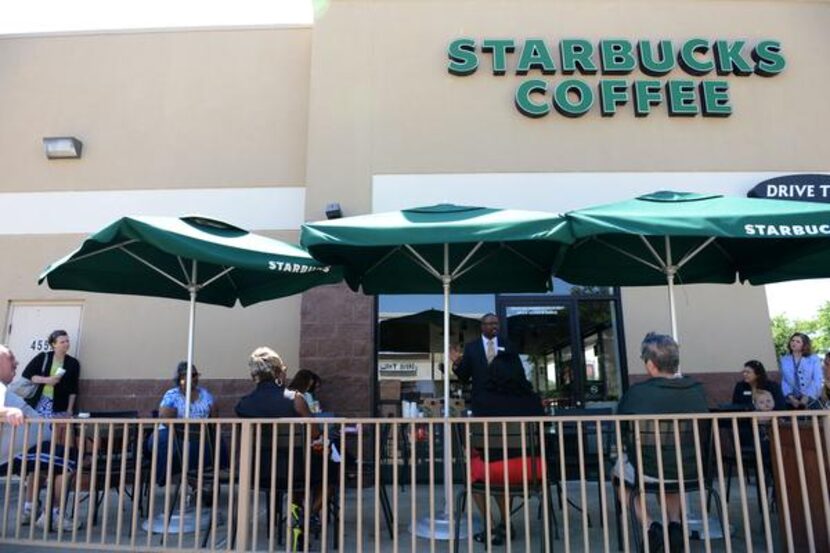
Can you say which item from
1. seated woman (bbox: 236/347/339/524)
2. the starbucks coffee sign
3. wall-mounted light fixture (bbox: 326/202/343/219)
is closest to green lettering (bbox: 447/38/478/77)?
the starbucks coffee sign

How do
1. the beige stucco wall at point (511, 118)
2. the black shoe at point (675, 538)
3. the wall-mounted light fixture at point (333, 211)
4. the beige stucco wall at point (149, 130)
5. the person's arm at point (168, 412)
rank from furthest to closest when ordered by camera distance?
the beige stucco wall at point (149, 130) → the beige stucco wall at point (511, 118) → the wall-mounted light fixture at point (333, 211) → the person's arm at point (168, 412) → the black shoe at point (675, 538)

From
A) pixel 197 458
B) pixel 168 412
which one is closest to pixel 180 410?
pixel 168 412

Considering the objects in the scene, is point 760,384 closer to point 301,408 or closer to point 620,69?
point 301,408

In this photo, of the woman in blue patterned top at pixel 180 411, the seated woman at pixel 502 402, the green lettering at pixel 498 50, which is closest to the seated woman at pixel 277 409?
the woman in blue patterned top at pixel 180 411

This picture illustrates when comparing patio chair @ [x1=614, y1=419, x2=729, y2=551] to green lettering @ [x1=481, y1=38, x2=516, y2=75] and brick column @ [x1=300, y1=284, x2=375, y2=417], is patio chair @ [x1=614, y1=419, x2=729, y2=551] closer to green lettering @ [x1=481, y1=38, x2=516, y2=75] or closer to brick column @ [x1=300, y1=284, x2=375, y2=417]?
brick column @ [x1=300, y1=284, x2=375, y2=417]

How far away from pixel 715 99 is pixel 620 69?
126 cm

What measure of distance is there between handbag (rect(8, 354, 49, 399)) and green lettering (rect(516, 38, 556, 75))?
6.67m

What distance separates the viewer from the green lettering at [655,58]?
806 centimetres

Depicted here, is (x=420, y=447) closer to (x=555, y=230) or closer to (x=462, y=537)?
(x=462, y=537)

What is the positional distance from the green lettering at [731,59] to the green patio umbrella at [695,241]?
12.4ft

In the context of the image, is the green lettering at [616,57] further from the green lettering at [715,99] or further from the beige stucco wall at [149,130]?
the beige stucco wall at [149,130]

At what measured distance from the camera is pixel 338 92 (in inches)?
313

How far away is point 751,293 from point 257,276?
578 centimetres

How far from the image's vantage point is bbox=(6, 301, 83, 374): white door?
7910 millimetres
